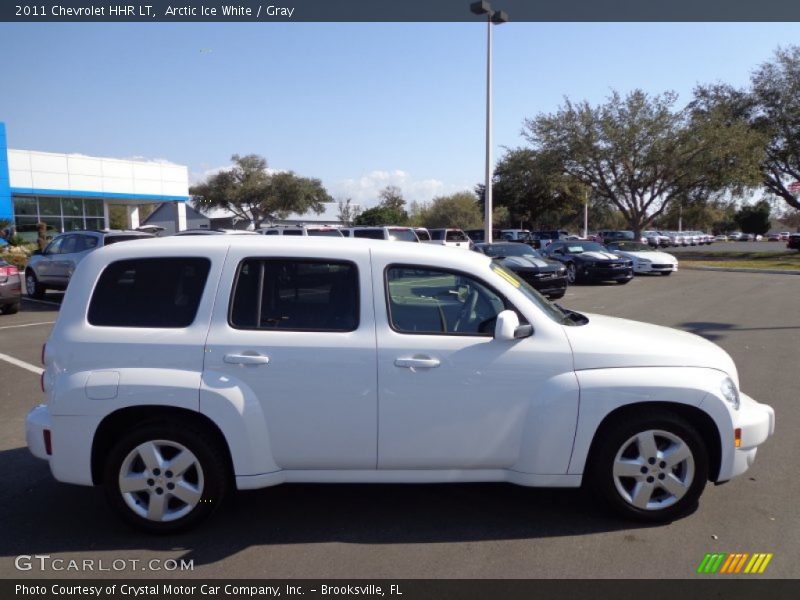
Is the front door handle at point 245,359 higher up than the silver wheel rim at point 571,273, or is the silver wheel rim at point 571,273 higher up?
the front door handle at point 245,359

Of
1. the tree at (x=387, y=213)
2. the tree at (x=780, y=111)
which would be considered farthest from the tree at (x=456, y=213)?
the tree at (x=780, y=111)

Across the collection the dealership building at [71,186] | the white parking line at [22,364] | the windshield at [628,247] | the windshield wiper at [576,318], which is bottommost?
the white parking line at [22,364]

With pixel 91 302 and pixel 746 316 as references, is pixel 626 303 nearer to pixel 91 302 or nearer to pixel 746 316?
pixel 746 316

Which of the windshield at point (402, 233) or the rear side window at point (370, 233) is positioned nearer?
the rear side window at point (370, 233)

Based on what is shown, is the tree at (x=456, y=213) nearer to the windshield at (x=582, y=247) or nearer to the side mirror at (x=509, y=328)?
the windshield at (x=582, y=247)

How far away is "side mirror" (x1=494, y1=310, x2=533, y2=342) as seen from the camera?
3.83 meters

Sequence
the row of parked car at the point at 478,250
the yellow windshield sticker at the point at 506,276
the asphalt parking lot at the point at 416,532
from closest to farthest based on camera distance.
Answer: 1. the asphalt parking lot at the point at 416,532
2. the yellow windshield sticker at the point at 506,276
3. the row of parked car at the point at 478,250

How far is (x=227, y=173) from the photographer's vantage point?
55.2 meters

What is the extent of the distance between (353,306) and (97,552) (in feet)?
6.76

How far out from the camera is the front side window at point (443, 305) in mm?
4035

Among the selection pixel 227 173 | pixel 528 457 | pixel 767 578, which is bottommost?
pixel 767 578

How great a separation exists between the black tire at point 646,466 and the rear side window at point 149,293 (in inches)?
104

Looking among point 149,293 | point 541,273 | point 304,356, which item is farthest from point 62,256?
point 304,356

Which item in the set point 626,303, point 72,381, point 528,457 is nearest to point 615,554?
point 528,457
